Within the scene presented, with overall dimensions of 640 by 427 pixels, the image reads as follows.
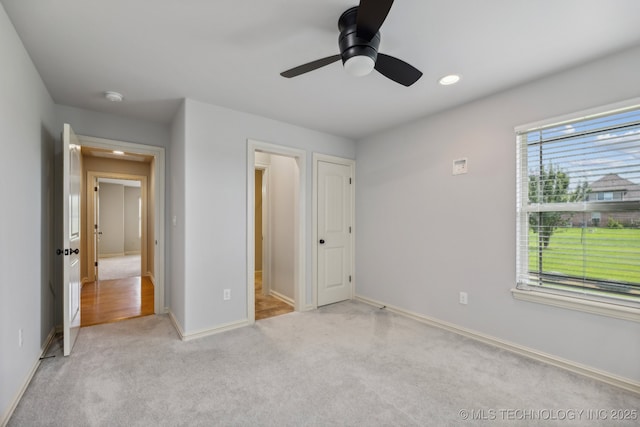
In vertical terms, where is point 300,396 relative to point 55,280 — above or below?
below

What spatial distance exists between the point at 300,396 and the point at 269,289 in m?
2.74

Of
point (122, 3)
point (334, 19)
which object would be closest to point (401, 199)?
point (334, 19)

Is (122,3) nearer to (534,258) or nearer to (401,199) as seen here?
(401,199)

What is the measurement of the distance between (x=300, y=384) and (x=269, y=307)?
193 centimetres

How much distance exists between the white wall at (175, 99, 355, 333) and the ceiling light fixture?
584 millimetres

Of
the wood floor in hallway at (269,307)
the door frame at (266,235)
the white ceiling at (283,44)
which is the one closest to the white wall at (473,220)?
the white ceiling at (283,44)

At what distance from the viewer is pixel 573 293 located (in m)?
2.36

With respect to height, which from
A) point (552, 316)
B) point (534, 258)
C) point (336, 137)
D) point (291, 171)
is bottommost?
point (552, 316)

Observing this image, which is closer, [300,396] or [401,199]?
[300,396]

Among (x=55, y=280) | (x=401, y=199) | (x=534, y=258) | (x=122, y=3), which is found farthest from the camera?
Result: (x=401, y=199)

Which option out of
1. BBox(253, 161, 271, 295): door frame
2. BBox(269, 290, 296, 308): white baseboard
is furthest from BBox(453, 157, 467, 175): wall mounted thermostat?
BBox(253, 161, 271, 295): door frame

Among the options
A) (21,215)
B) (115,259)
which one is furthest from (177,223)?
(115,259)

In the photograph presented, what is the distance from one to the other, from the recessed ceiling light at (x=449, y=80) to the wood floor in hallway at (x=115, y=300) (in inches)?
166

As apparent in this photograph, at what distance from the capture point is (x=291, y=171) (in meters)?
4.18
